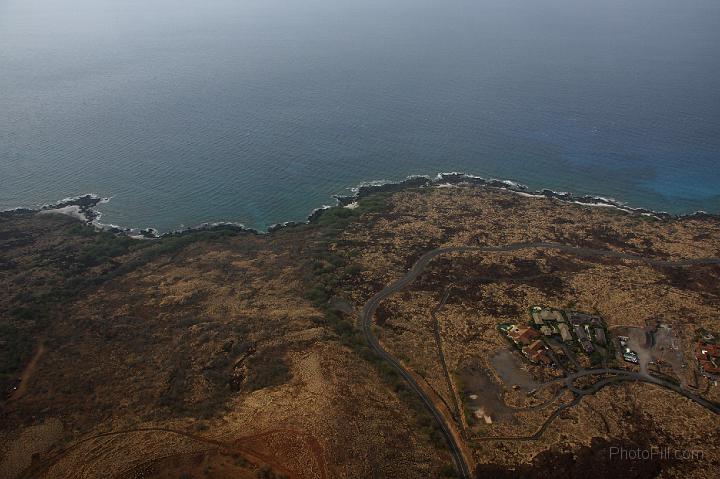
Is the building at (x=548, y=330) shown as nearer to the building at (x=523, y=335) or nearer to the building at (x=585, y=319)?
the building at (x=523, y=335)

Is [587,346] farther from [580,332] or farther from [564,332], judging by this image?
[564,332]

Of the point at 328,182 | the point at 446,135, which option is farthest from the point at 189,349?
the point at 446,135

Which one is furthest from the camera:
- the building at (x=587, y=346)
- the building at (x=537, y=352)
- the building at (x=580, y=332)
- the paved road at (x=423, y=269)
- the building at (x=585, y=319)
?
the building at (x=585, y=319)

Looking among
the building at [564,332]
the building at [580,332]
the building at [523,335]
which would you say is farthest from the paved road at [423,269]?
the building at [523,335]

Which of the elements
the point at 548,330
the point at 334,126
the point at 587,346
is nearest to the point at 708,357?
the point at 587,346

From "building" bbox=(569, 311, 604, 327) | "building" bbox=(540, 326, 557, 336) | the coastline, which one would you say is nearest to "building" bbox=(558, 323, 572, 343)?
"building" bbox=(540, 326, 557, 336)

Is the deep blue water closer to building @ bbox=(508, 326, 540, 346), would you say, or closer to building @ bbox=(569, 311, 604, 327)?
building @ bbox=(569, 311, 604, 327)
